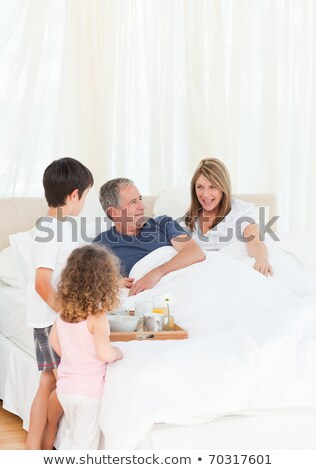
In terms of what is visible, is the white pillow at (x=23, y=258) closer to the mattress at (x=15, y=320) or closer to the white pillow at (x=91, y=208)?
the mattress at (x=15, y=320)

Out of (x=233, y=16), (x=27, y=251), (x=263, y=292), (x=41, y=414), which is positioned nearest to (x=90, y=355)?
(x=41, y=414)

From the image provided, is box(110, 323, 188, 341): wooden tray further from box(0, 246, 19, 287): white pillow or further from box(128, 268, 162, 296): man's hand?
box(0, 246, 19, 287): white pillow

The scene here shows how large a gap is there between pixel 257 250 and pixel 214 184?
367mm

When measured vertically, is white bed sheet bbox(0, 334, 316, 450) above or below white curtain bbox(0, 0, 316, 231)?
below

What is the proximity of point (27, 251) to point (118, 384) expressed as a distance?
992 millimetres

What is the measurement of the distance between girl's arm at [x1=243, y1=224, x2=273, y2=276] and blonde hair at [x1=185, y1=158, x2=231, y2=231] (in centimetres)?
16

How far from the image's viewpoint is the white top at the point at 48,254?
2.13 m

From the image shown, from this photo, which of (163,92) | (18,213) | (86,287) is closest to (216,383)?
(86,287)

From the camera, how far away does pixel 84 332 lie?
186 centimetres

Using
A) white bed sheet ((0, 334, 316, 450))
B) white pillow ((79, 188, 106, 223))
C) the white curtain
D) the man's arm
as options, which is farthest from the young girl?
the white curtain

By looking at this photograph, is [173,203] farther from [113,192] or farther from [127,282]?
[127,282]

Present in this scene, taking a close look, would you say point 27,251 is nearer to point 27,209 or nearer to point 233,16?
point 27,209

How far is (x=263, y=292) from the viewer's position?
2.30 metres

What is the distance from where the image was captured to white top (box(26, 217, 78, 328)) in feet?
7.00
